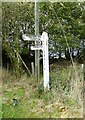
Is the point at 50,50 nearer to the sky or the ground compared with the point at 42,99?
nearer to the sky

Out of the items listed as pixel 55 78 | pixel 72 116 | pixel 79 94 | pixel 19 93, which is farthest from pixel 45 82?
pixel 72 116

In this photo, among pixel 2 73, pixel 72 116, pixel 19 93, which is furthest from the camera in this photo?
pixel 2 73

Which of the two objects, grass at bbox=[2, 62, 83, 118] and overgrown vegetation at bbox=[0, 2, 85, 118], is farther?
overgrown vegetation at bbox=[0, 2, 85, 118]

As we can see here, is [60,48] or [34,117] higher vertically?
[60,48]

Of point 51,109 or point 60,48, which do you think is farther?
point 60,48

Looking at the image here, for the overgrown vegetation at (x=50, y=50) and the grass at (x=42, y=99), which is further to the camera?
the overgrown vegetation at (x=50, y=50)

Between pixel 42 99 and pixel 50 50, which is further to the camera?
pixel 50 50

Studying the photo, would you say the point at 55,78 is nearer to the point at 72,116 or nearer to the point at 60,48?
the point at 72,116

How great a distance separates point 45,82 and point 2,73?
1.09 m

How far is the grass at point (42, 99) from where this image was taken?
2.87 meters

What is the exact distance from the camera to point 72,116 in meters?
2.72

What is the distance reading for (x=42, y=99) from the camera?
3297mm

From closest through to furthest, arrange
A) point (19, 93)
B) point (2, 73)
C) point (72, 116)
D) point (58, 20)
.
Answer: point (72, 116), point (19, 93), point (2, 73), point (58, 20)

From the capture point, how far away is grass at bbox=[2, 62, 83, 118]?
2.87 meters
